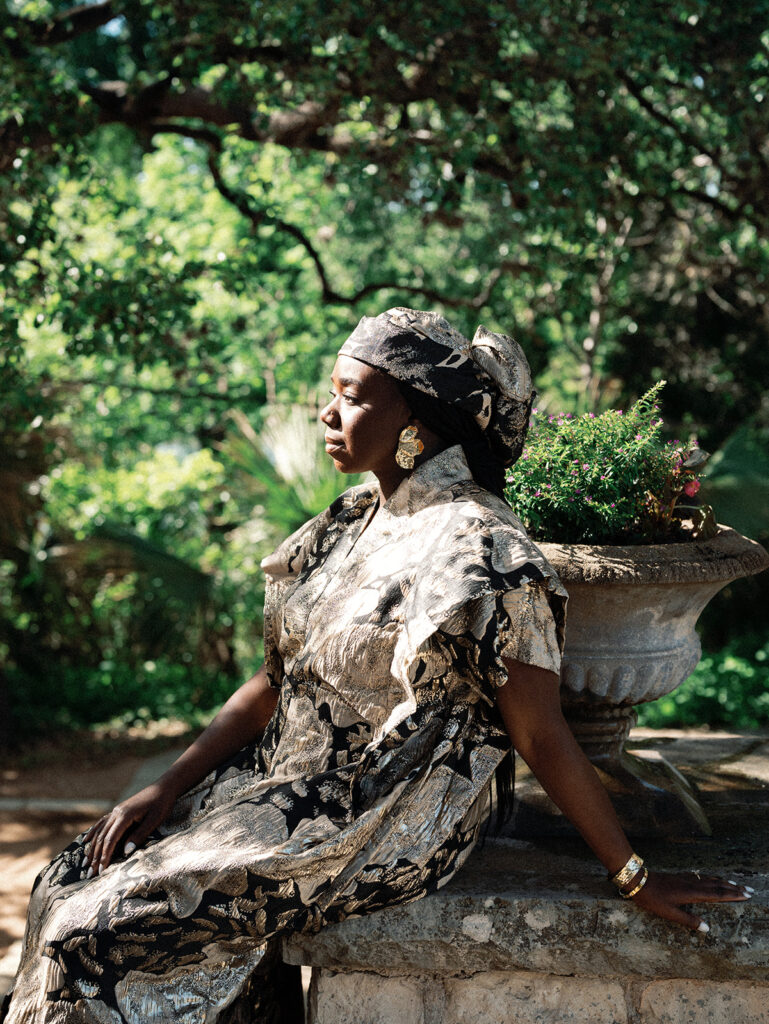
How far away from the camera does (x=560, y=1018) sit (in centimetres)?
212

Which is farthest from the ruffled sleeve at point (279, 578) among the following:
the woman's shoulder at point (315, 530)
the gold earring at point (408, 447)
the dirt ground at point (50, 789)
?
the dirt ground at point (50, 789)

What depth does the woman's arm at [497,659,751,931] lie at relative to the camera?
76.7 inches

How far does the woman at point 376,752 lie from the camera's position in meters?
1.95

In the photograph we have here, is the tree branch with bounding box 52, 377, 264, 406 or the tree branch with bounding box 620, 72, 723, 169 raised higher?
the tree branch with bounding box 620, 72, 723, 169

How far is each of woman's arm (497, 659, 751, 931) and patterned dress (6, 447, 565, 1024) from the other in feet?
0.18

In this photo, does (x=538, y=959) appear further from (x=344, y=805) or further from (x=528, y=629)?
(x=528, y=629)

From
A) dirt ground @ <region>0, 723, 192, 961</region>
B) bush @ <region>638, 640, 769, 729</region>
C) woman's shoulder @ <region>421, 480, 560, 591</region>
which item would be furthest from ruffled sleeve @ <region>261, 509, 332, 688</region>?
bush @ <region>638, 640, 769, 729</region>

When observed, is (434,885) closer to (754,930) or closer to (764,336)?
(754,930)

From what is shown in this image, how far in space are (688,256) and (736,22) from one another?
321cm

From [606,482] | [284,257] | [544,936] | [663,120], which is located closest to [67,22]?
[663,120]

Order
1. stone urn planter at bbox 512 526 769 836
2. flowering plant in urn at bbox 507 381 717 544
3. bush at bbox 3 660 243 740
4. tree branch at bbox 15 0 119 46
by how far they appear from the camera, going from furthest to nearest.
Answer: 1. bush at bbox 3 660 243 740
2. tree branch at bbox 15 0 119 46
3. flowering plant in urn at bbox 507 381 717 544
4. stone urn planter at bbox 512 526 769 836

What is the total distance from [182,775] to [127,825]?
0.65 ft

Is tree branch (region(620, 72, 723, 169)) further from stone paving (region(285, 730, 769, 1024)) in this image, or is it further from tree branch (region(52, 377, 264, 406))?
stone paving (region(285, 730, 769, 1024))

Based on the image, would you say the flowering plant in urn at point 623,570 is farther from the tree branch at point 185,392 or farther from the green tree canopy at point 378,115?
the tree branch at point 185,392
